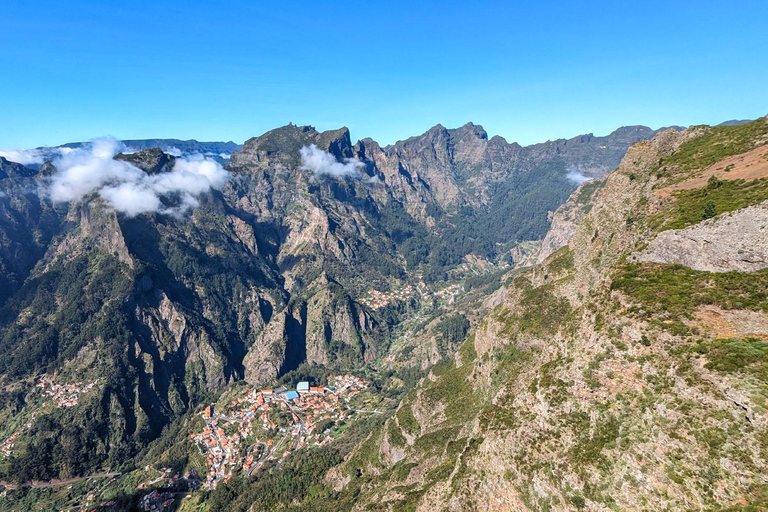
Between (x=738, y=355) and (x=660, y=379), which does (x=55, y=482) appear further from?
(x=738, y=355)

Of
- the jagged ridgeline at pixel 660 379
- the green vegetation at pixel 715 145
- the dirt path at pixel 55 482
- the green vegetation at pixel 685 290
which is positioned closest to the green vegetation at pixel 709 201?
the jagged ridgeline at pixel 660 379

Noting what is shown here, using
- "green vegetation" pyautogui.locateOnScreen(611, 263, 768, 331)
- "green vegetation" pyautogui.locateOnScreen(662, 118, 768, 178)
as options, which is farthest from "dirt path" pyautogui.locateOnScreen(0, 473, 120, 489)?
"green vegetation" pyautogui.locateOnScreen(662, 118, 768, 178)

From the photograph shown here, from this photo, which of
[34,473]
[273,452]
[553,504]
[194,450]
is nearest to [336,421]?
A: [273,452]

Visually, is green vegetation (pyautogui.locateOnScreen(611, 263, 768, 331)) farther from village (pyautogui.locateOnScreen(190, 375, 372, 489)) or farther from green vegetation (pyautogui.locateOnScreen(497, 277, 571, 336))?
village (pyautogui.locateOnScreen(190, 375, 372, 489))

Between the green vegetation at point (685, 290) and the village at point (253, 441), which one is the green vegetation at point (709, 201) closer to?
the green vegetation at point (685, 290)

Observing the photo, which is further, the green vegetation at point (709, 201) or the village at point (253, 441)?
the village at point (253, 441)

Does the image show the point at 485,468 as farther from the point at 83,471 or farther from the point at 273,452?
the point at 83,471
